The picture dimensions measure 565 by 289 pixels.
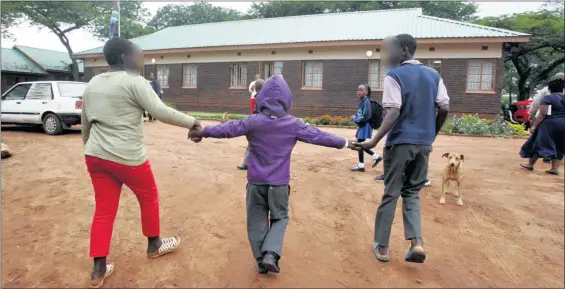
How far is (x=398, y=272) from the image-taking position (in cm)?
309

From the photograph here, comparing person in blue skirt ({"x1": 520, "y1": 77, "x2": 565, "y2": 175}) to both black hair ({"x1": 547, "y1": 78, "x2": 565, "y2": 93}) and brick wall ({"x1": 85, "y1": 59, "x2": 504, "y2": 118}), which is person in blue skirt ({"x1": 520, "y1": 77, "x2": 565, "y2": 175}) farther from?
brick wall ({"x1": 85, "y1": 59, "x2": 504, "y2": 118})

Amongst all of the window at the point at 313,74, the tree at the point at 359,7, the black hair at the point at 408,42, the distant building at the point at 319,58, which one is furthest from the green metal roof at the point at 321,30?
the black hair at the point at 408,42

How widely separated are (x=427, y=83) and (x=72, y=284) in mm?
3216

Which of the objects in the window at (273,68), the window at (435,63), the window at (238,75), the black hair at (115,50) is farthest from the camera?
the window at (238,75)

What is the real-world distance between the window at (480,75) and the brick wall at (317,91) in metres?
0.24

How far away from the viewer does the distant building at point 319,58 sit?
15.7m

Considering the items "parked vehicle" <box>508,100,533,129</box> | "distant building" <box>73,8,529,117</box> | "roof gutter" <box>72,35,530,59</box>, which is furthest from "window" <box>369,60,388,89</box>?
"parked vehicle" <box>508,100,533,129</box>

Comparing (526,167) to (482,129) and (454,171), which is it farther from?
(482,129)

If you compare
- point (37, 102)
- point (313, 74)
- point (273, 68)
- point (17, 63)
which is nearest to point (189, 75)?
point (273, 68)

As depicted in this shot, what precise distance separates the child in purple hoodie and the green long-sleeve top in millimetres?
627

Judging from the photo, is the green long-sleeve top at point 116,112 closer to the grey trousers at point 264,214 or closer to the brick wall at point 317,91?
the grey trousers at point 264,214

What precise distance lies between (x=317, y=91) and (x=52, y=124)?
38.7 ft

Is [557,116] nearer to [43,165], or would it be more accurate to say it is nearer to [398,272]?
[398,272]

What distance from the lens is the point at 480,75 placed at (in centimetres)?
1579
